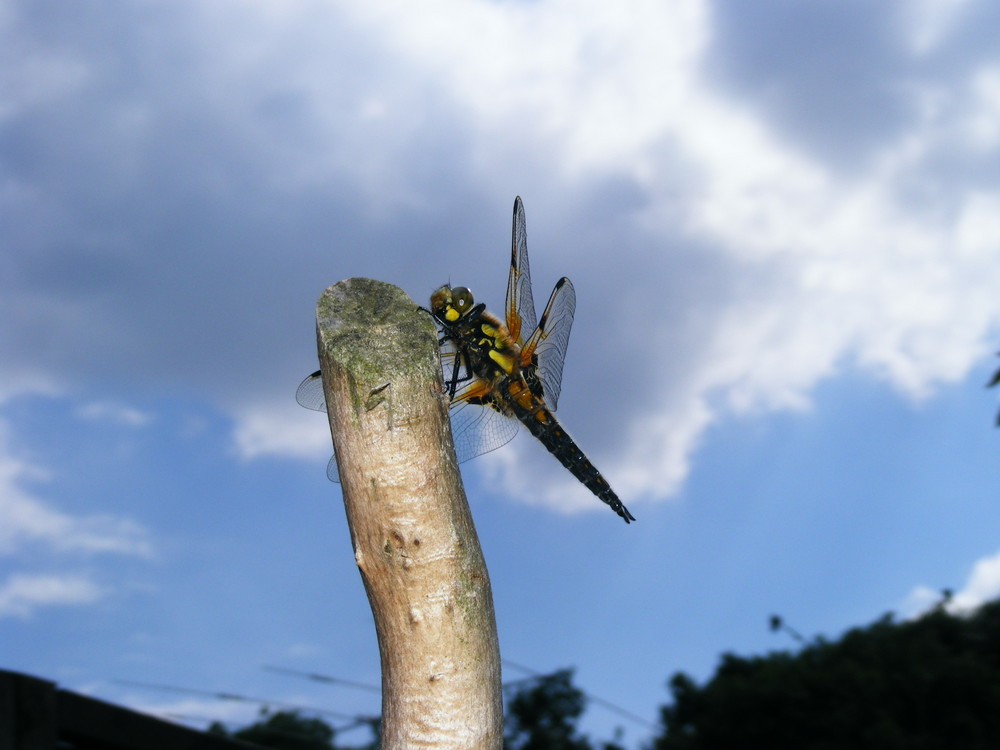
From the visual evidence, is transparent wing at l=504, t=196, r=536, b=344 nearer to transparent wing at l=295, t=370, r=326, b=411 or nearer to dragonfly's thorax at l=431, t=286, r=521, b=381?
dragonfly's thorax at l=431, t=286, r=521, b=381

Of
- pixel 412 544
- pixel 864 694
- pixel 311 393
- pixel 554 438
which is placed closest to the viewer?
pixel 412 544

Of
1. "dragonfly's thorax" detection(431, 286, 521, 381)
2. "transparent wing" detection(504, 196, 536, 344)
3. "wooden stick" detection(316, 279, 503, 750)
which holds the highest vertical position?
"transparent wing" detection(504, 196, 536, 344)

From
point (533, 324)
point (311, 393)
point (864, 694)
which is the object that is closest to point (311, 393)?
point (311, 393)

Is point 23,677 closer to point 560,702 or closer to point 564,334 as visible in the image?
point 564,334

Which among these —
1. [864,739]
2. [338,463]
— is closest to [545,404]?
[338,463]

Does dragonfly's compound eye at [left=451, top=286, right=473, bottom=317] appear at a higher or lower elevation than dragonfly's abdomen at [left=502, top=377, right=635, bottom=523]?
higher

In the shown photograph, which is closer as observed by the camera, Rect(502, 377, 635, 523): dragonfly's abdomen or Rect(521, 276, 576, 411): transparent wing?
Rect(502, 377, 635, 523): dragonfly's abdomen

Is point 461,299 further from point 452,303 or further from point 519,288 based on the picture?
point 519,288

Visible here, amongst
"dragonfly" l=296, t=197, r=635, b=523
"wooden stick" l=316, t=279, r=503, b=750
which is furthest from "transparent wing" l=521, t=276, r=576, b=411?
"wooden stick" l=316, t=279, r=503, b=750
